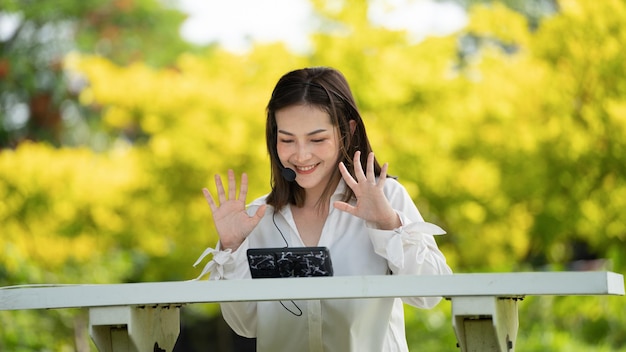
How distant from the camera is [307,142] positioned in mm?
2305

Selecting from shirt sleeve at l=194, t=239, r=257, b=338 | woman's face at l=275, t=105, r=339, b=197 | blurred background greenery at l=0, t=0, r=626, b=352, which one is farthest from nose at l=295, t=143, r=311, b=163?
blurred background greenery at l=0, t=0, r=626, b=352

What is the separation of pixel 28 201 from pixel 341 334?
7127 mm

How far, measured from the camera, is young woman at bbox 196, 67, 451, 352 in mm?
2133

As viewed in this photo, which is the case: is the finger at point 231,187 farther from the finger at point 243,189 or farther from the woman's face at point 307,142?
the woman's face at point 307,142

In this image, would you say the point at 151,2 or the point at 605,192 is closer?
the point at 605,192

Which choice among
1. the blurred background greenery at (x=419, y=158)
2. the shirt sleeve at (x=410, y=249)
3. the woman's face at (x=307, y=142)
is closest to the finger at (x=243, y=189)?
the woman's face at (x=307, y=142)

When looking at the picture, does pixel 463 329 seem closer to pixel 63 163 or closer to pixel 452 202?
pixel 452 202

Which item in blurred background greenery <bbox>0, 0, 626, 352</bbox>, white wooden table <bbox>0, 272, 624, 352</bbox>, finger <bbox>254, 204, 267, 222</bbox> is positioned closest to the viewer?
white wooden table <bbox>0, 272, 624, 352</bbox>

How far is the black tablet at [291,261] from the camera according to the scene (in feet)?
6.71

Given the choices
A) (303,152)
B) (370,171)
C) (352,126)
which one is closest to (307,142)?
(303,152)

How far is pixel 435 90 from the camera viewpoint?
302 inches

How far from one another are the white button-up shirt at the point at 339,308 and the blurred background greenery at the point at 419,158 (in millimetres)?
3254

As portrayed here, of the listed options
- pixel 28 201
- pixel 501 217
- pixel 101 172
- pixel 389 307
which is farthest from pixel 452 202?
pixel 389 307

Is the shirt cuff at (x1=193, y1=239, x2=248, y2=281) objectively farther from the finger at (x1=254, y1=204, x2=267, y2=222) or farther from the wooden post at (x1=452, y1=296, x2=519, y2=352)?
the wooden post at (x1=452, y1=296, x2=519, y2=352)
